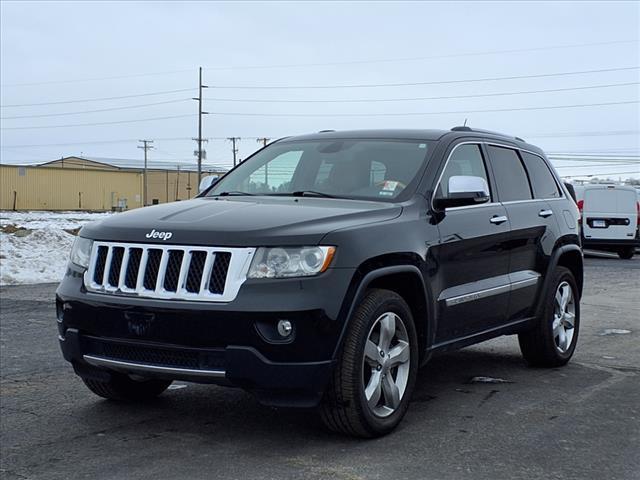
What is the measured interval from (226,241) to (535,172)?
3.60 meters

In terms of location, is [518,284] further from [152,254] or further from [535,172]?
[152,254]

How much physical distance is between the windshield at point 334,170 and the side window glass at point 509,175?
885 millimetres

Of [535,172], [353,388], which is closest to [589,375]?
[535,172]

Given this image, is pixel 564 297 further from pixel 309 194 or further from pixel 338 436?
pixel 338 436

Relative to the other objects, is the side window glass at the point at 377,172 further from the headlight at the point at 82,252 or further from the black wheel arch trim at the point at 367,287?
the headlight at the point at 82,252

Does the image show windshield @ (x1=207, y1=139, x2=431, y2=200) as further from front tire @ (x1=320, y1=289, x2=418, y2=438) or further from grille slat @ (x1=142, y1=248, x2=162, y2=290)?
grille slat @ (x1=142, y1=248, x2=162, y2=290)

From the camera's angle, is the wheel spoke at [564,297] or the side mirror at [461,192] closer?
the side mirror at [461,192]

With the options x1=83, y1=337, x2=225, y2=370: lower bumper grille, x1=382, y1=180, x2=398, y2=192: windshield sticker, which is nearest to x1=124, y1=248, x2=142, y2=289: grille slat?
x1=83, y1=337, x2=225, y2=370: lower bumper grille

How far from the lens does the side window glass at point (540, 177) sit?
23.3 feet

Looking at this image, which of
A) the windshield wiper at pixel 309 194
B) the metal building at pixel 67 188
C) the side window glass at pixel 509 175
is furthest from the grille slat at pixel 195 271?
the metal building at pixel 67 188

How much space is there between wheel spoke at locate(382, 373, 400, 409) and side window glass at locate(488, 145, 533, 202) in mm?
2054

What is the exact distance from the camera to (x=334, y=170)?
591 cm

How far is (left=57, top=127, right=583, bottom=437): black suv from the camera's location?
14.5ft

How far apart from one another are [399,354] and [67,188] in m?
70.4
